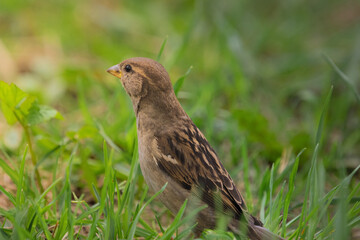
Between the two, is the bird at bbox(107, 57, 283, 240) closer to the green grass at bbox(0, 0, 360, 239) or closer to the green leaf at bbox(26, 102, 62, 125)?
the green grass at bbox(0, 0, 360, 239)

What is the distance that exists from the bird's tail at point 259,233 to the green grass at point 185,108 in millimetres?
120

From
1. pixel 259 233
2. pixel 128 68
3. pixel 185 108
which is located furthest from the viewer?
pixel 185 108

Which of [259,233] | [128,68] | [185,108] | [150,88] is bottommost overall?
[259,233]

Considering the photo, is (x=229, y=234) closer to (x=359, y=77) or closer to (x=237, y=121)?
(x=237, y=121)

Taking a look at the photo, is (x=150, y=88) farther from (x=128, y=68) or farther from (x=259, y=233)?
(x=259, y=233)

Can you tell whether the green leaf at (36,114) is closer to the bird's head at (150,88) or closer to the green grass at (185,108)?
the green grass at (185,108)

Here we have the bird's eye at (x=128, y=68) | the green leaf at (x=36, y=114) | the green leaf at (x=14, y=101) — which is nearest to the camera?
the green leaf at (x=14, y=101)

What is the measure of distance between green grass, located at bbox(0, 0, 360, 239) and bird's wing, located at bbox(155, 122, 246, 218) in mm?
205

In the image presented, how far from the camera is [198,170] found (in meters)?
A: 3.27

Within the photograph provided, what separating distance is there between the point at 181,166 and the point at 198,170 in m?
0.11

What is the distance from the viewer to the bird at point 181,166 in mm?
3209

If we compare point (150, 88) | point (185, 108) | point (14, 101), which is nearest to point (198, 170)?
point (150, 88)

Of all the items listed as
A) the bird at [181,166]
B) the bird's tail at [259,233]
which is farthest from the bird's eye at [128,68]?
the bird's tail at [259,233]

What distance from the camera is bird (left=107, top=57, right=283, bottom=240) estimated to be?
3.21m
